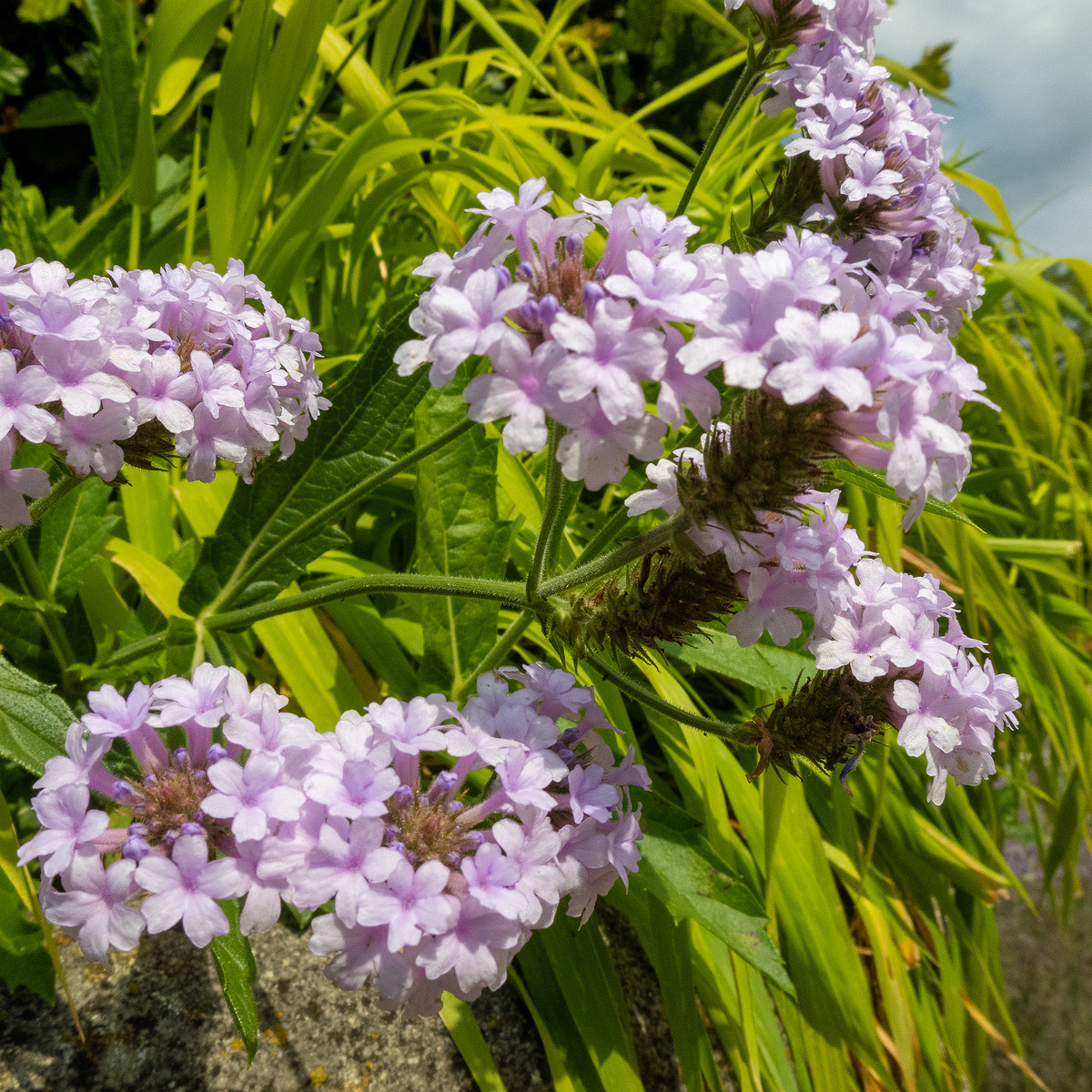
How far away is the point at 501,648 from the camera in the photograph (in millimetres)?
1149

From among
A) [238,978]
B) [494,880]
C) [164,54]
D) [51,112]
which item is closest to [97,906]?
[238,978]

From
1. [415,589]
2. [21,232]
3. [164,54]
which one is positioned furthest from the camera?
[164,54]

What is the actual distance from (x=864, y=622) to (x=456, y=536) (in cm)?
64

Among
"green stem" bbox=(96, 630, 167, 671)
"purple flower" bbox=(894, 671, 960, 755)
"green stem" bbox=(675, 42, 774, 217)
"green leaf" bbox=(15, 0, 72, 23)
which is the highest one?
"green stem" bbox=(675, 42, 774, 217)

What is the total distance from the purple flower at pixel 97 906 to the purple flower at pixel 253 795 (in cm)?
9

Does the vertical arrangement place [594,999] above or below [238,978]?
below

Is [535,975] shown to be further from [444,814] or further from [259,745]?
[259,745]

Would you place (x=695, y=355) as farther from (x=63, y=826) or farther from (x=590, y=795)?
(x=63, y=826)

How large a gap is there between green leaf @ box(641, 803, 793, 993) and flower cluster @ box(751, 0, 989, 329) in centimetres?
78

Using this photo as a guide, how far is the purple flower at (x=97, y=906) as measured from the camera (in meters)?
0.66

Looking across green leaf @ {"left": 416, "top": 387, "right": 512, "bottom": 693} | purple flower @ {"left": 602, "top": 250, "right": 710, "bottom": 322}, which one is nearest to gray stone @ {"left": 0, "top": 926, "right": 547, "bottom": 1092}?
green leaf @ {"left": 416, "top": 387, "right": 512, "bottom": 693}

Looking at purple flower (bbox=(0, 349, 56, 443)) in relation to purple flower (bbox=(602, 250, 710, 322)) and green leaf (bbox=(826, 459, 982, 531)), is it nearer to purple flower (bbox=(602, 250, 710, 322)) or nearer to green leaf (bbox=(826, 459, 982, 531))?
purple flower (bbox=(602, 250, 710, 322))

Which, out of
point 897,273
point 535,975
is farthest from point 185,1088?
point 897,273

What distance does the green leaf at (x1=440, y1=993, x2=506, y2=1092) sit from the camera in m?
1.21
